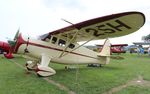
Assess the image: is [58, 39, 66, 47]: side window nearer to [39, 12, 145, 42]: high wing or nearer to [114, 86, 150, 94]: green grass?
[39, 12, 145, 42]: high wing

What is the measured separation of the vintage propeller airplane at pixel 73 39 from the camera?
7039 millimetres

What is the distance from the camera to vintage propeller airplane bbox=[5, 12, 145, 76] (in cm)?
704

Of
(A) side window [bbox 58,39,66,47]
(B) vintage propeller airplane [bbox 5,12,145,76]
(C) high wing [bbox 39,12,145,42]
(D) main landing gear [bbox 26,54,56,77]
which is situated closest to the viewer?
(C) high wing [bbox 39,12,145,42]

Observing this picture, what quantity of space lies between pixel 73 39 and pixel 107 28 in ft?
7.52

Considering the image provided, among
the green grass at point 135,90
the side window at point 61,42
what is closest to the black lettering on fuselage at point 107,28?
the green grass at point 135,90

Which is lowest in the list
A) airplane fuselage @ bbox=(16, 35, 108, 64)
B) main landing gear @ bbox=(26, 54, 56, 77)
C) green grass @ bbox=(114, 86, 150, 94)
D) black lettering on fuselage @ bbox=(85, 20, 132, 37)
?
green grass @ bbox=(114, 86, 150, 94)

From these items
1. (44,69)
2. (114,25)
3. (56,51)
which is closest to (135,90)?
(114,25)

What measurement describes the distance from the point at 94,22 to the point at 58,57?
3855 mm

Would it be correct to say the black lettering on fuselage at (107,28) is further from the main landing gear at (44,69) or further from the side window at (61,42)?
the side window at (61,42)

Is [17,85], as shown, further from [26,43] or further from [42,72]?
[26,43]

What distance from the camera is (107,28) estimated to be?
791cm

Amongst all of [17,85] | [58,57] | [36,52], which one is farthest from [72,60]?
[17,85]

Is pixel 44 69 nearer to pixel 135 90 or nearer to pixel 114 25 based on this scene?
pixel 114 25

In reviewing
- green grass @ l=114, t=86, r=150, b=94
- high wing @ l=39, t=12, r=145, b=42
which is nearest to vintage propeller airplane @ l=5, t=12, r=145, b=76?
high wing @ l=39, t=12, r=145, b=42
